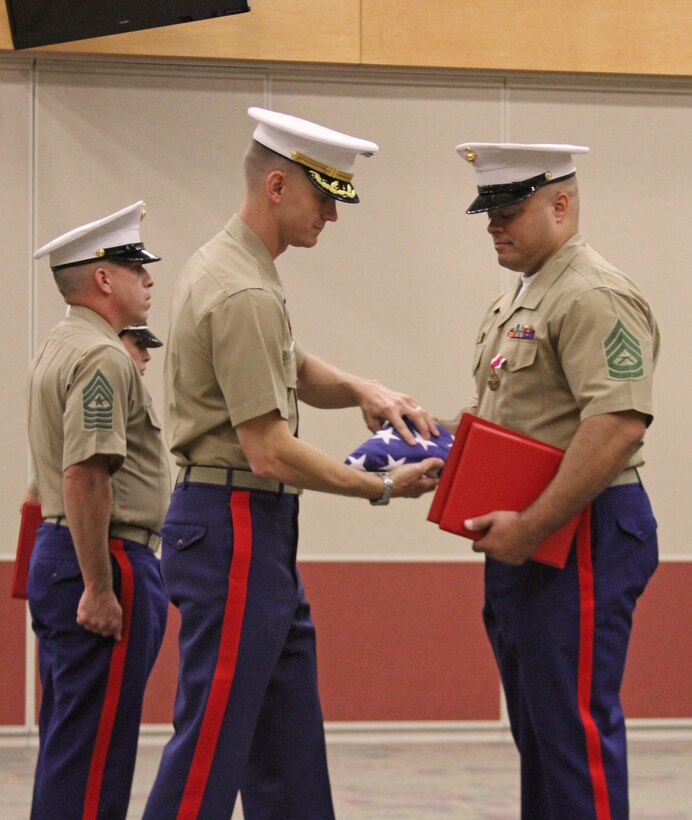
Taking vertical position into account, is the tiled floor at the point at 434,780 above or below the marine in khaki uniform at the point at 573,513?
below

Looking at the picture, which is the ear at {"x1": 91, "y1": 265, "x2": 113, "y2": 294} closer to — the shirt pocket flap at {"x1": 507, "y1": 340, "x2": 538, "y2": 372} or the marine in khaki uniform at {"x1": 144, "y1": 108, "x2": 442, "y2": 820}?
the marine in khaki uniform at {"x1": 144, "y1": 108, "x2": 442, "y2": 820}

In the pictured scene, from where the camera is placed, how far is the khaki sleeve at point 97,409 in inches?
106

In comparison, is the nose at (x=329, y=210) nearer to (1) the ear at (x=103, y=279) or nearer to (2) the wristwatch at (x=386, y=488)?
(2) the wristwatch at (x=386, y=488)

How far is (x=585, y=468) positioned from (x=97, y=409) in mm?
1121

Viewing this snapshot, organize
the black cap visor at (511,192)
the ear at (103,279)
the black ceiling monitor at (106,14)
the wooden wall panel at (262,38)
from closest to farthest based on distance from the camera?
the black cap visor at (511,192), the ear at (103,279), the black ceiling monitor at (106,14), the wooden wall panel at (262,38)

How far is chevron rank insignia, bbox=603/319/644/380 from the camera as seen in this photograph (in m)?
2.29

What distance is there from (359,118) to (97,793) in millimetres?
2792

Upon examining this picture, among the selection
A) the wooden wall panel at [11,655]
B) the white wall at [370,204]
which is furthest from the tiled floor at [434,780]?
the white wall at [370,204]

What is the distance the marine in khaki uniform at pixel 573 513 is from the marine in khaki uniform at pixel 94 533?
86 centimetres

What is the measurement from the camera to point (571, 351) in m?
2.35

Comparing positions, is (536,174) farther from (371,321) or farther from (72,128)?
(72,128)

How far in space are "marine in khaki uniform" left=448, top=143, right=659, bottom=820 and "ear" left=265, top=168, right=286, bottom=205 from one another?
516 mm

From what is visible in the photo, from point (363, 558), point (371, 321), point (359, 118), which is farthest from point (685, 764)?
point (359, 118)

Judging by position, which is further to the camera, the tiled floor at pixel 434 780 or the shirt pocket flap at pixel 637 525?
the tiled floor at pixel 434 780
